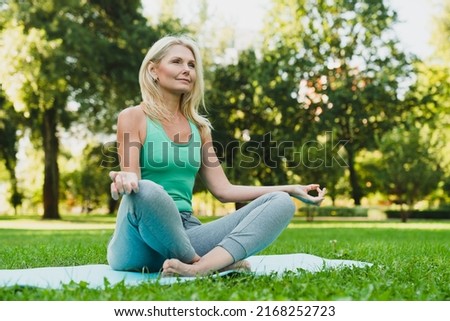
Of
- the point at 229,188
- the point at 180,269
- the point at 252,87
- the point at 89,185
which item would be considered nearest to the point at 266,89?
the point at 252,87

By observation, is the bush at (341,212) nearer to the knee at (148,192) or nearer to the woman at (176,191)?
the woman at (176,191)

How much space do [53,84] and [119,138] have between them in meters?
15.2

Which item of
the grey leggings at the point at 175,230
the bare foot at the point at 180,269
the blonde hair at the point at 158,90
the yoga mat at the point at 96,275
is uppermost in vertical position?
the blonde hair at the point at 158,90

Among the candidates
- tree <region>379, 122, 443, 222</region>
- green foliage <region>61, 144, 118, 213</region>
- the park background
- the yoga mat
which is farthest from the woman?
green foliage <region>61, 144, 118, 213</region>

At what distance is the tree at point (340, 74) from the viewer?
69.2 feet

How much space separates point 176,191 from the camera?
372 centimetres

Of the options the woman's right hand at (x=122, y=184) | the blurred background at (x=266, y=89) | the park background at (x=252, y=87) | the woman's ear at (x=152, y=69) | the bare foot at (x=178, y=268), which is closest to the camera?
the woman's right hand at (x=122, y=184)

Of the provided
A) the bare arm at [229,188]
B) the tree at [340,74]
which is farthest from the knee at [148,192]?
the tree at [340,74]

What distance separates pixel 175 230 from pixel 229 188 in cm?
80

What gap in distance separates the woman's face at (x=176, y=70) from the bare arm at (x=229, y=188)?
1.63ft

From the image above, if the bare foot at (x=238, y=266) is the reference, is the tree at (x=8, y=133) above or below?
above

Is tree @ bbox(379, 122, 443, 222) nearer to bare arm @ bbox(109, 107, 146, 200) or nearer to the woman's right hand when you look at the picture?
bare arm @ bbox(109, 107, 146, 200)

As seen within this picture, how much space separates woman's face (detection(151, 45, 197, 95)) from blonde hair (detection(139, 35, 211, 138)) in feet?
0.13

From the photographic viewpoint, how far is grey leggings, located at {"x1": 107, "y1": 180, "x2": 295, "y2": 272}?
3.27m
